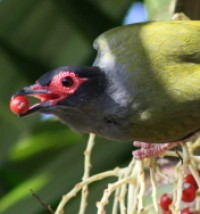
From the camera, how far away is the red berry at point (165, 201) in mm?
1604

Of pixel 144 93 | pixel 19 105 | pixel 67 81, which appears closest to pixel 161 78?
pixel 144 93

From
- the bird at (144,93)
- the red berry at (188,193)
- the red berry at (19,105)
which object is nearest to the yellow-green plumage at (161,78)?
the bird at (144,93)

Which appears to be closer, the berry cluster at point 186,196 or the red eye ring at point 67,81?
the red eye ring at point 67,81

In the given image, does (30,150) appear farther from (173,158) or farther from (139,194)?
(139,194)

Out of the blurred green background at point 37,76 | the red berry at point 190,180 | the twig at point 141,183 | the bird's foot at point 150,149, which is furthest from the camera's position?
the blurred green background at point 37,76

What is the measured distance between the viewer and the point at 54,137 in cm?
186

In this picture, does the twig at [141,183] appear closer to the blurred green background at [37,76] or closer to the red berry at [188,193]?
the red berry at [188,193]

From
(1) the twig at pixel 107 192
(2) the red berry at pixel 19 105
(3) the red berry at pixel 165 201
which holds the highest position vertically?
(2) the red berry at pixel 19 105

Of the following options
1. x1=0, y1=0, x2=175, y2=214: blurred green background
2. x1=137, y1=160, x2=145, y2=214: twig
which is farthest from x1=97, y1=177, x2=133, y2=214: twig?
x1=0, y1=0, x2=175, y2=214: blurred green background

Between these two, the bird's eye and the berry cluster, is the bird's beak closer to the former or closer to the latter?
the bird's eye

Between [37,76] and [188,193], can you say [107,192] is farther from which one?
[37,76]

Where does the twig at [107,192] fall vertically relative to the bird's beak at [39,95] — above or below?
below

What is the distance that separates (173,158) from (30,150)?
31 cm

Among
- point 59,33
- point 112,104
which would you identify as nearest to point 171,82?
point 112,104
